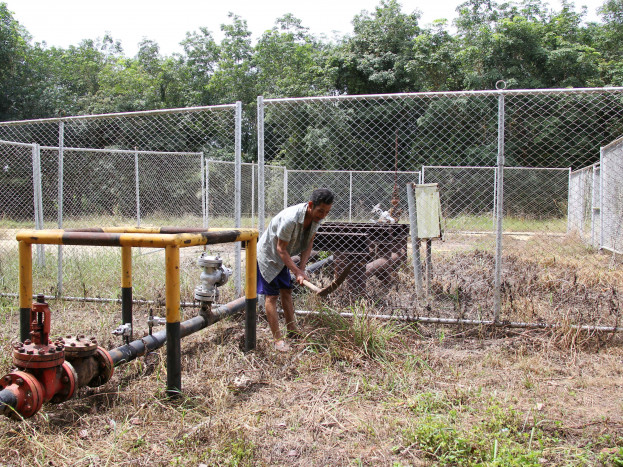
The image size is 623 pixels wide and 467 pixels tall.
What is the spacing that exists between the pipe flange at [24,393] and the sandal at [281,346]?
1.81m

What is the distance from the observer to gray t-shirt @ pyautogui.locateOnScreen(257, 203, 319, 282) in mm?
3775

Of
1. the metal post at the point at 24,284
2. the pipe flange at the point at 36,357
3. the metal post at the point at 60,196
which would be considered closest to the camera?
the pipe flange at the point at 36,357

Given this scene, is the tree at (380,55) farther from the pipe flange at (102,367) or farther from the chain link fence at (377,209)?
the pipe flange at (102,367)

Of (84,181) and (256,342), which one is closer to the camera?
(256,342)

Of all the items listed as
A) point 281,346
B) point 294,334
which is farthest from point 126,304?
point 294,334

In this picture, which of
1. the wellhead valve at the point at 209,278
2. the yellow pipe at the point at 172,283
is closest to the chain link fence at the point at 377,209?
the wellhead valve at the point at 209,278

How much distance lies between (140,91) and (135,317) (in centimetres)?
2826

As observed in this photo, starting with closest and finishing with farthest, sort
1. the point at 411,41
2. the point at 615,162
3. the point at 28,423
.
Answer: the point at 28,423, the point at 615,162, the point at 411,41

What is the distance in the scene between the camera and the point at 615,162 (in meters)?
8.40

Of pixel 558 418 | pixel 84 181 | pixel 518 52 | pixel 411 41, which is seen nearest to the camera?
pixel 558 418

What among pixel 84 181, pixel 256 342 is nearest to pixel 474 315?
pixel 256 342

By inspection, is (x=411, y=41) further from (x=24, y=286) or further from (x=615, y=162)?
(x=24, y=286)

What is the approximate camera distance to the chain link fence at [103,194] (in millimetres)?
5691

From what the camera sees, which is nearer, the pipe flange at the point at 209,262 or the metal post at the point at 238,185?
the pipe flange at the point at 209,262
